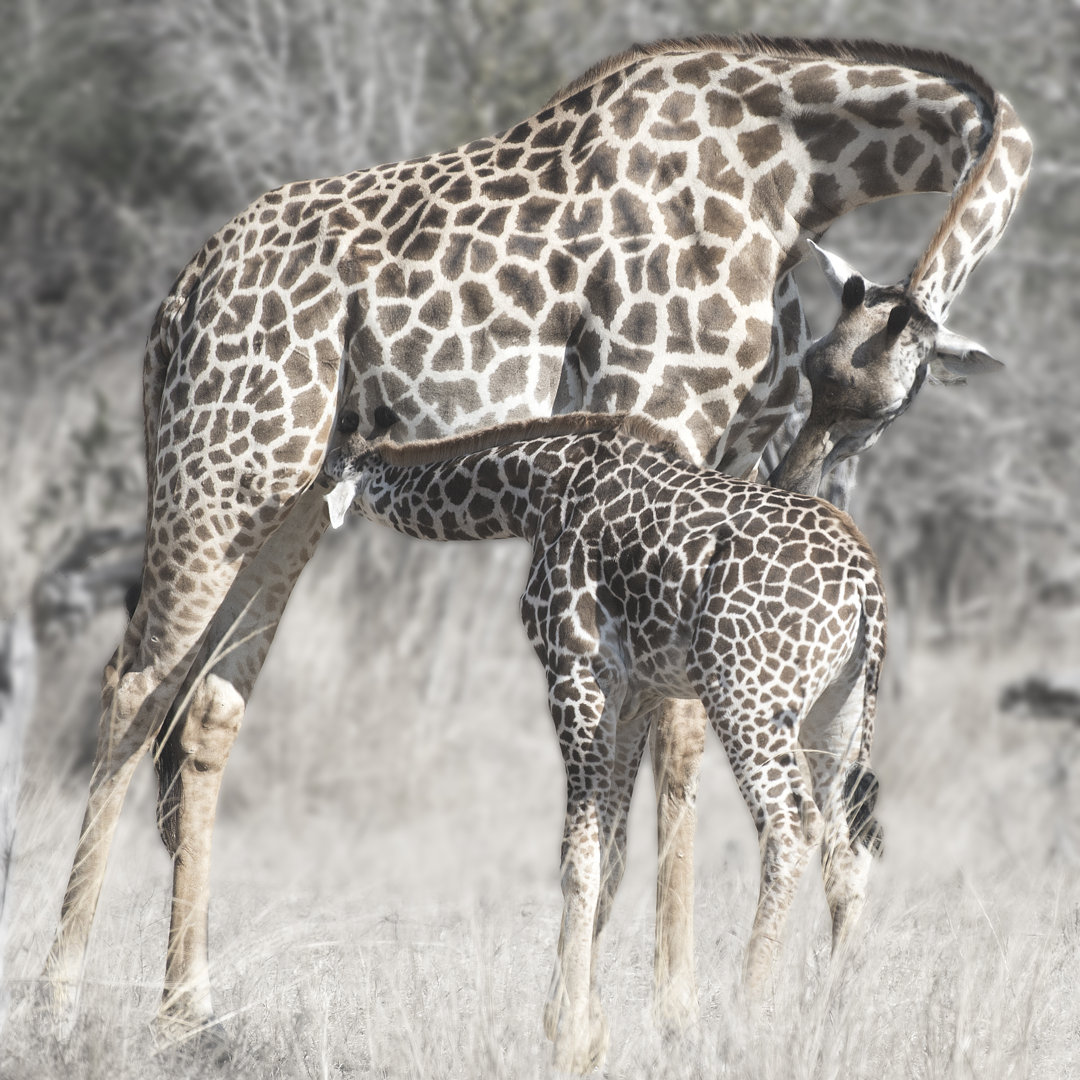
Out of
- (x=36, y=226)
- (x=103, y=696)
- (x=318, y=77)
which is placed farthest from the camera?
(x=36, y=226)

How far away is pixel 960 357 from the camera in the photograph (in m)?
4.82

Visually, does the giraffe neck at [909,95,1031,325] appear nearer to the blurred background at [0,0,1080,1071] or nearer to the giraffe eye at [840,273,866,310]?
the giraffe eye at [840,273,866,310]

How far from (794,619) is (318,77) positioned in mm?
11001

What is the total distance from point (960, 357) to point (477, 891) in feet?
21.1

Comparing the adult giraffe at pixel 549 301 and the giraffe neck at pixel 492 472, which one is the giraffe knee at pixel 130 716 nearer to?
the adult giraffe at pixel 549 301

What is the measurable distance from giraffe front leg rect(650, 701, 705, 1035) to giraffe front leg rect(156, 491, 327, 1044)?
1.49 m

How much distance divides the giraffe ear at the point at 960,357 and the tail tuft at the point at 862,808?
125 centimetres

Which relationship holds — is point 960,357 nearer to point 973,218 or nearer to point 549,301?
point 973,218

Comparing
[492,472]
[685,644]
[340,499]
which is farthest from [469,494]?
[685,644]

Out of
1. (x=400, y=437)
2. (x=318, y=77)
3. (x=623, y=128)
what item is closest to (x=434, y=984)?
(x=400, y=437)

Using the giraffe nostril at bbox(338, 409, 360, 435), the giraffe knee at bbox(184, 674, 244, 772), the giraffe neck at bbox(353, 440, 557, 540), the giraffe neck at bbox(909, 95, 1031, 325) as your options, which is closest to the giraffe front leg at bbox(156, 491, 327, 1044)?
the giraffe knee at bbox(184, 674, 244, 772)

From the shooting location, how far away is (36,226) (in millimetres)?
16953

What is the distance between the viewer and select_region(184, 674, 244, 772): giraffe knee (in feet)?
19.1

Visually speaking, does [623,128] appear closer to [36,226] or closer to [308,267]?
[308,267]
